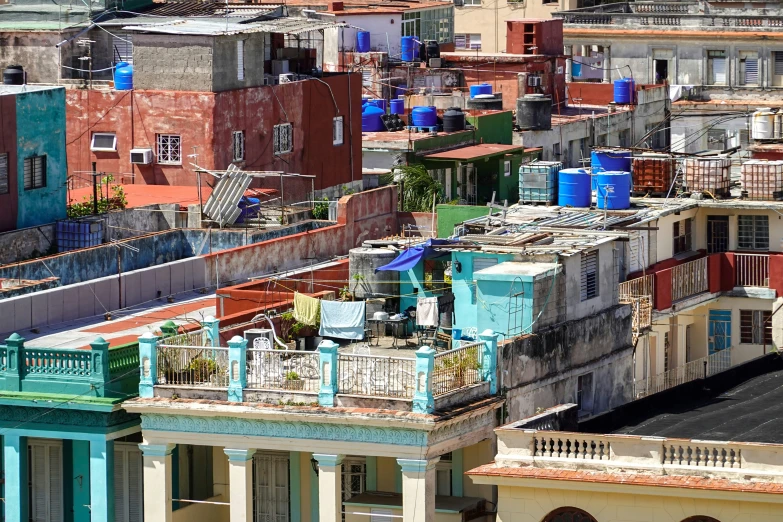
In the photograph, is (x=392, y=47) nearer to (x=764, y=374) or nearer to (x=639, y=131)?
(x=639, y=131)

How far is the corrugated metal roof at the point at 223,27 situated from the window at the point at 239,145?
357cm

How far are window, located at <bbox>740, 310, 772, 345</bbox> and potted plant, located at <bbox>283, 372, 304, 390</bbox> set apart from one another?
22799mm

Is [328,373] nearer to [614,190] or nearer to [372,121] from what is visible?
[614,190]

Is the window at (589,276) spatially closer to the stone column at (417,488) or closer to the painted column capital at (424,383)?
the painted column capital at (424,383)

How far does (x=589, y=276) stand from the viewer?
65.8 metres

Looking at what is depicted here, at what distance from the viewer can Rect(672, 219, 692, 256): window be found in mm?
76688

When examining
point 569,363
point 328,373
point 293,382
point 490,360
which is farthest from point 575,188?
point 328,373

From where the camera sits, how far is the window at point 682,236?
→ 252 ft

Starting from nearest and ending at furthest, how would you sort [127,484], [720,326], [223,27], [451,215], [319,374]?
[319,374] → [127,484] → [720,326] → [451,215] → [223,27]

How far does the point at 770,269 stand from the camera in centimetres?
7706

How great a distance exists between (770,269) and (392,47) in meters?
49.9

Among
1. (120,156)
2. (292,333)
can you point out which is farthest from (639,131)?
(292,333)

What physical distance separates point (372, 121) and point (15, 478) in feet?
146

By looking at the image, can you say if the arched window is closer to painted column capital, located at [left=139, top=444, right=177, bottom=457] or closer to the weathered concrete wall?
the weathered concrete wall
